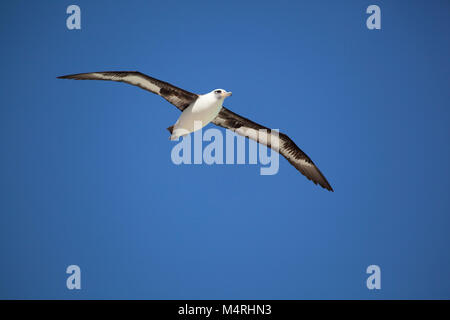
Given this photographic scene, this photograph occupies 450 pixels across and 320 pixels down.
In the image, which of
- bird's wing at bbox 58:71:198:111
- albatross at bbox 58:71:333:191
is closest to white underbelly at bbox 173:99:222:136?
albatross at bbox 58:71:333:191

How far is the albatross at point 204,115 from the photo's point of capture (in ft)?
49.5

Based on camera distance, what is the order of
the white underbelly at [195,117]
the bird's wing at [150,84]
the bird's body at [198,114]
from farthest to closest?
the bird's wing at [150,84] → the white underbelly at [195,117] → the bird's body at [198,114]

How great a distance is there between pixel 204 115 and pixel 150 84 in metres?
1.91

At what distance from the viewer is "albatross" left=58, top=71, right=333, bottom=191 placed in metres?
Answer: 15.1

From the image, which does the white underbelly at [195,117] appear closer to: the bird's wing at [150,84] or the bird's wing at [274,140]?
the bird's wing at [150,84]

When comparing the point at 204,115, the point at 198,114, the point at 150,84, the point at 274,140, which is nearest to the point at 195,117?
the point at 198,114

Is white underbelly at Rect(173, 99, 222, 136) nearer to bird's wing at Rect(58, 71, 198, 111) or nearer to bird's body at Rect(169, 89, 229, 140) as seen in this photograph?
bird's body at Rect(169, 89, 229, 140)

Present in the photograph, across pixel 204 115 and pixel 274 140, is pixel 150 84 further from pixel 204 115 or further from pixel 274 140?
pixel 274 140

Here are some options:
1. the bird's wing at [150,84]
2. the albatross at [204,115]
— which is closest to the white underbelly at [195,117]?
the albatross at [204,115]

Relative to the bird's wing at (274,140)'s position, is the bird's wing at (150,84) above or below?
above
